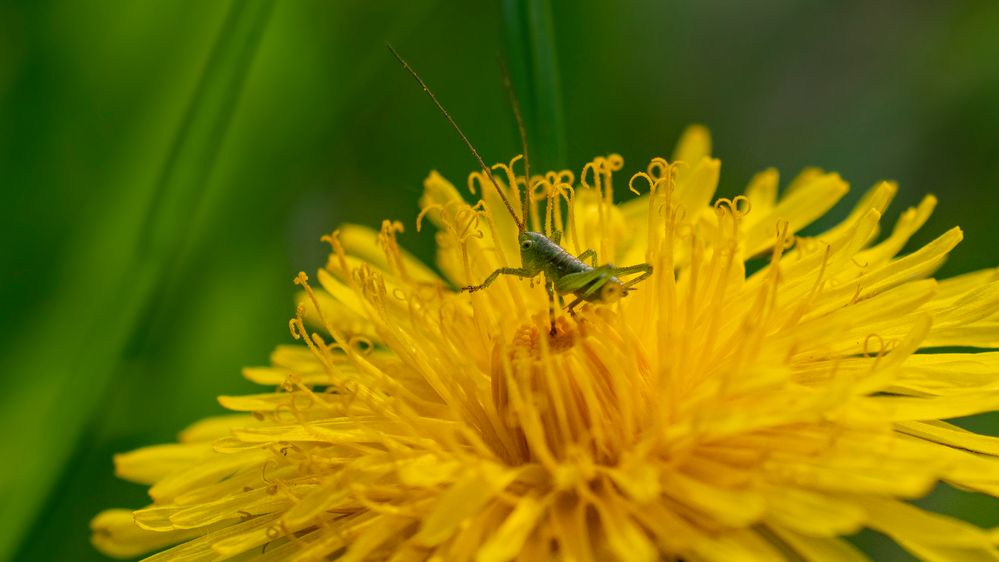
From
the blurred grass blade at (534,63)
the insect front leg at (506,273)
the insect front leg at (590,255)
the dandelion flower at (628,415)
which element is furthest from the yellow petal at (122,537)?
the blurred grass blade at (534,63)

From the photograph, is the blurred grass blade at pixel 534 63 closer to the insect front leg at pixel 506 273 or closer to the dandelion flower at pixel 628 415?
the dandelion flower at pixel 628 415

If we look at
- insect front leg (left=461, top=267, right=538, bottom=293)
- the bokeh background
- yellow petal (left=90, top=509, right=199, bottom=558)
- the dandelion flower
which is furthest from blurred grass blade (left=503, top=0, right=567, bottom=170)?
yellow petal (left=90, top=509, right=199, bottom=558)

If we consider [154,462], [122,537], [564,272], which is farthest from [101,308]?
[564,272]

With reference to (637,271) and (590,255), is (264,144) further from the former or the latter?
(637,271)

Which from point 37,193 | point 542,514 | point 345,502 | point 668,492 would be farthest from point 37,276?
point 668,492

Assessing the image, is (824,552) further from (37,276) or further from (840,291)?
(37,276)

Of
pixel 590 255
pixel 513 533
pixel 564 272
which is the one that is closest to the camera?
pixel 513 533
